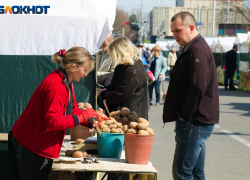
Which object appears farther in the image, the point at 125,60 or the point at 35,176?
the point at 125,60

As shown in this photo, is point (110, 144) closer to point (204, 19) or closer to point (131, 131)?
point (131, 131)

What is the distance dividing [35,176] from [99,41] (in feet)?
6.10

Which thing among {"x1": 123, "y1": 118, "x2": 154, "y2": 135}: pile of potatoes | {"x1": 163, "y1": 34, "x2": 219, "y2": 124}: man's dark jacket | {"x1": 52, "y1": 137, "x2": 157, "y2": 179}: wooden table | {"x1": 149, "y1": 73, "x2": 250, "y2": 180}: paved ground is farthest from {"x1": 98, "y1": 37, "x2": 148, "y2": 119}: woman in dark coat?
{"x1": 149, "y1": 73, "x2": 250, "y2": 180}: paved ground

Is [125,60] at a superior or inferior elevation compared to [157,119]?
superior

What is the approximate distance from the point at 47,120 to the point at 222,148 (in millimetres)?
5289

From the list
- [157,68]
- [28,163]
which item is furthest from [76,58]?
[157,68]

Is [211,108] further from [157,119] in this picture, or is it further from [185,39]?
[157,119]

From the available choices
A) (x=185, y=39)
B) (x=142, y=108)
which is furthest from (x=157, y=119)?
(x=185, y=39)

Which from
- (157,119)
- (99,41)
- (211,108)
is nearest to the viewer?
(211,108)

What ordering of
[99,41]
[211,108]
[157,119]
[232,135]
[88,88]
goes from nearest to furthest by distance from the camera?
[211,108]
[99,41]
[88,88]
[232,135]
[157,119]

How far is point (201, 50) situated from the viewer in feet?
12.0

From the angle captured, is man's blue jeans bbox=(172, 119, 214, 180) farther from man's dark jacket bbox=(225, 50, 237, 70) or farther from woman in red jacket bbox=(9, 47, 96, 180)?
man's dark jacket bbox=(225, 50, 237, 70)

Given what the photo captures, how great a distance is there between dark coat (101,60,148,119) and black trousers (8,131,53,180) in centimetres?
159

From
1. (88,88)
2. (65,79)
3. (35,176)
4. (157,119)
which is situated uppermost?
(65,79)
